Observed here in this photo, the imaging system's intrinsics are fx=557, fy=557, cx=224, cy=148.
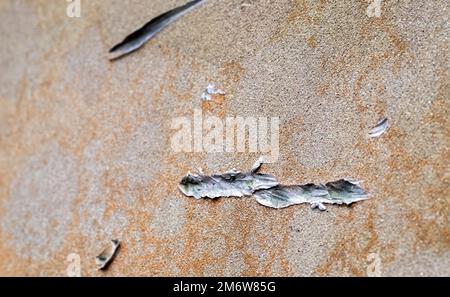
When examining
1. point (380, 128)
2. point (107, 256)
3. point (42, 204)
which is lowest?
point (107, 256)

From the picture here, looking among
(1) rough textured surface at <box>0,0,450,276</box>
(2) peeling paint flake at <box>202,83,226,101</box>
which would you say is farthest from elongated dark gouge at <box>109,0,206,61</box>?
(2) peeling paint flake at <box>202,83,226,101</box>

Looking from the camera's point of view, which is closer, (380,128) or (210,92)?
(380,128)

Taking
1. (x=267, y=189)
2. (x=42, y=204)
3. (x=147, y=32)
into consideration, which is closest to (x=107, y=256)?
(x=42, y=204)

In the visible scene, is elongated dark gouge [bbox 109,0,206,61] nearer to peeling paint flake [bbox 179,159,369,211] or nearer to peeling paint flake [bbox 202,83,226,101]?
peeling paint flake [bbox 202,83,226,101]

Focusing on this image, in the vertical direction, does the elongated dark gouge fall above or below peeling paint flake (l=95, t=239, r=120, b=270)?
above

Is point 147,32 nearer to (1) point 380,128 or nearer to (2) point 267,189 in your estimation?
(2) point 267,189

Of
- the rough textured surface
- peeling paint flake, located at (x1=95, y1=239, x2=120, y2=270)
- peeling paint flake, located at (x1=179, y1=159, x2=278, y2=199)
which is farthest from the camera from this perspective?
peeling paint flake, located at (x1=95, y1=239, x2=120, y2=270)

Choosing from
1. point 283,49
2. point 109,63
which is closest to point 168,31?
point 109,63
